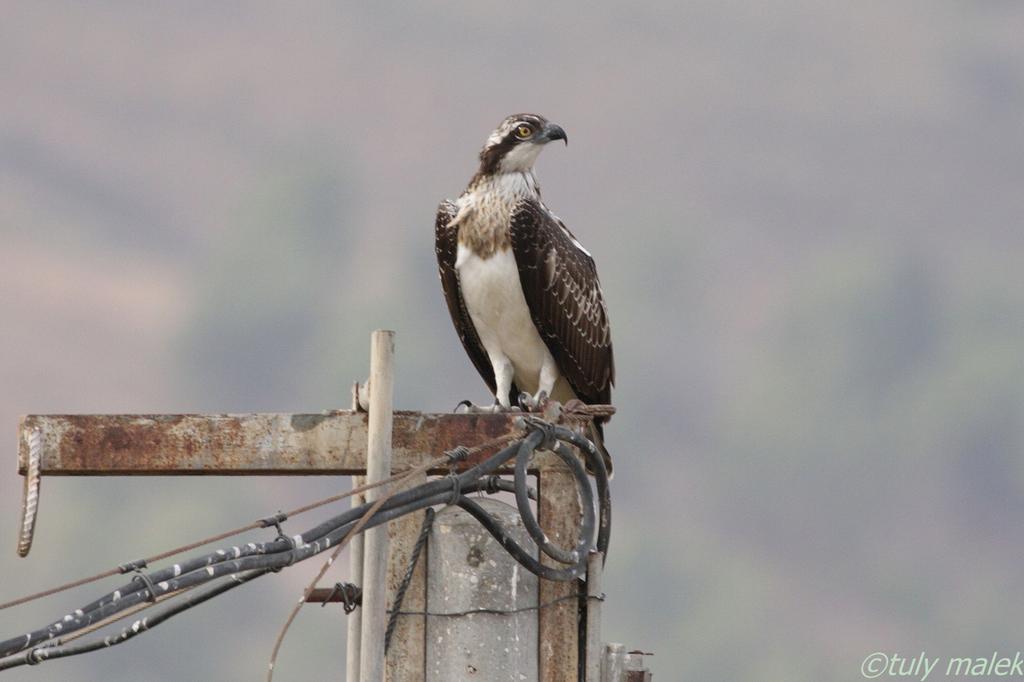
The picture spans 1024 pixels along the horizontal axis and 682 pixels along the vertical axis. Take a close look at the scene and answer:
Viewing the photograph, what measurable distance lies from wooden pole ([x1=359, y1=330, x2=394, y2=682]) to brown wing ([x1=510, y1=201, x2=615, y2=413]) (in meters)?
3.26

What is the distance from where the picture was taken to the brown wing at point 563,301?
980 cm

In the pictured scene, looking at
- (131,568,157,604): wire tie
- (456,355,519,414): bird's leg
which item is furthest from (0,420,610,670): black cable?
(456,355,519,414): bird's leg

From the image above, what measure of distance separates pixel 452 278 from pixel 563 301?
69 cm

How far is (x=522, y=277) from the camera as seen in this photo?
984 centimetres

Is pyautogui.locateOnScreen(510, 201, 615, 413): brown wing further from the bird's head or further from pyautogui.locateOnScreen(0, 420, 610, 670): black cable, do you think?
pyautogui.locateOnScreen(0, 420, 610, 670): black cable

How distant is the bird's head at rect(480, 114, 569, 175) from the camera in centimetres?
1006

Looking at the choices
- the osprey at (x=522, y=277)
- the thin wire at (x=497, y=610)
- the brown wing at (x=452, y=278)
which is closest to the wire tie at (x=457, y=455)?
the thin wire at (x=497, y=610)

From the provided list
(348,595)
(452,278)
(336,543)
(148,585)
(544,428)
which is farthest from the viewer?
(452,278)

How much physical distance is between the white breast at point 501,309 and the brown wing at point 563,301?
6 centimetres

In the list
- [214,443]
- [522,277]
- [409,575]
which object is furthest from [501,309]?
[409,575]

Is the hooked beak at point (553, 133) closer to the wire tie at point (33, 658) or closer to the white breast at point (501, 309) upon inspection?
the white breast at point (501, 309)

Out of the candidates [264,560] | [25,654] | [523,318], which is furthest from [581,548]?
[523,318]

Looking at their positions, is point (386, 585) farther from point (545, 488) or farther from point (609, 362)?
point (609, 362)

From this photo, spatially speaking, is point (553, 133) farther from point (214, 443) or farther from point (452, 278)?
point (214, 443)
